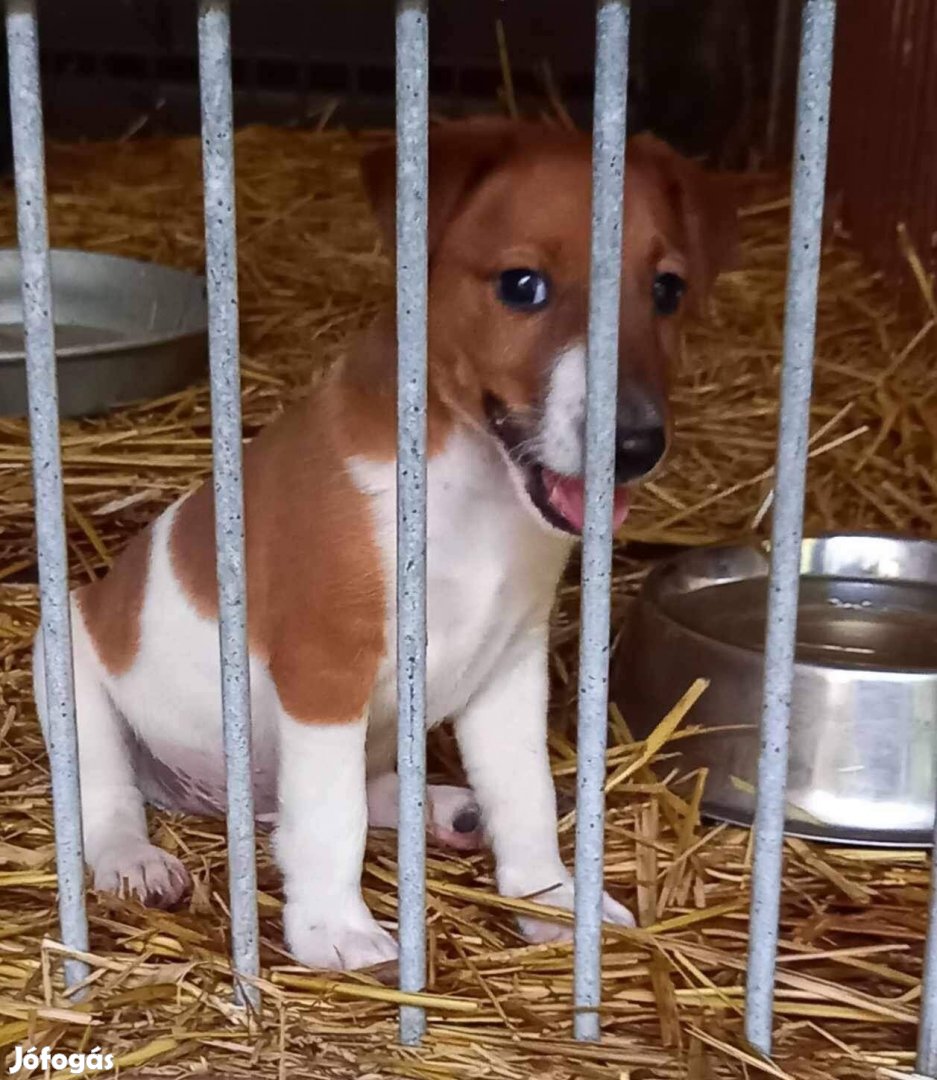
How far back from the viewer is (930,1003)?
6.15 ft

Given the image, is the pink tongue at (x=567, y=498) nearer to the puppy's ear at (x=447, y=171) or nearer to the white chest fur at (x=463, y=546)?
the white chest fur at (x=463, y=546)

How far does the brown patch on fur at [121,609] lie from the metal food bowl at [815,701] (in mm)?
881

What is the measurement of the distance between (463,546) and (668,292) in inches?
18.7

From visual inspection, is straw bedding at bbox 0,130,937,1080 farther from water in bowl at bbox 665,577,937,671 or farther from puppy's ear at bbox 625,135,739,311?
puppy's ear at bbox 625,135,739,311

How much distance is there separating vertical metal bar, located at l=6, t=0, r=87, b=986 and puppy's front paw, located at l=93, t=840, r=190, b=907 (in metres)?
→ 0.27

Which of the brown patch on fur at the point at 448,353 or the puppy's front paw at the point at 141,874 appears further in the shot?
the puppy's front paw at the point at 141,874

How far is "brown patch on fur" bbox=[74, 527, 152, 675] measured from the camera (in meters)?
2.49

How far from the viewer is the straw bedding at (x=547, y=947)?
1.94 m

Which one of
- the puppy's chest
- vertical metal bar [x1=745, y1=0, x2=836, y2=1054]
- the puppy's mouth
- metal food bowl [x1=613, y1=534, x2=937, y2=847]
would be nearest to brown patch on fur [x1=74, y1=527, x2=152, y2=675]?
the puppy's chest

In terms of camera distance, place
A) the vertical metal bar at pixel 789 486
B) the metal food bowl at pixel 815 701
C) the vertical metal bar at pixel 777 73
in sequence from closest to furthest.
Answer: the vertical metal bar at pixel 789 486, the metal food bowl at pixel 815 701, the vertical metal bar at pixel 777 73

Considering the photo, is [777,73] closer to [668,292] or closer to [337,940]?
[668,292]

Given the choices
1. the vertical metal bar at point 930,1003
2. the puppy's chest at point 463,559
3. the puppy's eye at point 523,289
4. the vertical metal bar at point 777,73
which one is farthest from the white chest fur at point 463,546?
the vertical metal bar at point 777,73

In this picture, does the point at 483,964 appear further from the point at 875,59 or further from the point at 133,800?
the point at 875,59

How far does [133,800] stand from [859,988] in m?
1.17
